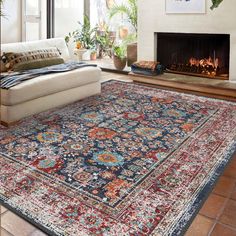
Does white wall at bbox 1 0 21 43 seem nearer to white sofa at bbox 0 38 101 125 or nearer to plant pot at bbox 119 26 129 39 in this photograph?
white sofa at bbox 0 38 101 125

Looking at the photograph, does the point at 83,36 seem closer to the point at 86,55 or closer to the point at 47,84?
the point at 86,55

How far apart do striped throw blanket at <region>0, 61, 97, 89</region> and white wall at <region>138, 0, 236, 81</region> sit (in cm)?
155

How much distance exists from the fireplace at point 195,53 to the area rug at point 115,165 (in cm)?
111

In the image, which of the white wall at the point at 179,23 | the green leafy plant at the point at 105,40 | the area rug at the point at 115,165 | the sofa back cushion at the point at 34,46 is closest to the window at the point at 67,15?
the green leafy plant at the point at 105,40

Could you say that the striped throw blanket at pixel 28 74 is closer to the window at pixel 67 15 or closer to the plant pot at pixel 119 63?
the plant pot at pixel 119 63

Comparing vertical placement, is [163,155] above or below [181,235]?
above

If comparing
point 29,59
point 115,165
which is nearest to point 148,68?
point 29,59

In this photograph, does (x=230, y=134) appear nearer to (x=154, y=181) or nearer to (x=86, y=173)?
(x=154, y=181)

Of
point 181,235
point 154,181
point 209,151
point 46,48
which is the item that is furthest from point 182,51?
point 181,235

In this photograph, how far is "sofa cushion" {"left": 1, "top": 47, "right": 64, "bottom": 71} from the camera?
379cm

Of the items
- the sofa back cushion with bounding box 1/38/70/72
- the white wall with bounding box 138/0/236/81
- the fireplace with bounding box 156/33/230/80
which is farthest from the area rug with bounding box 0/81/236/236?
the white wall with bounding box 138/0/236/81

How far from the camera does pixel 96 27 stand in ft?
22.9

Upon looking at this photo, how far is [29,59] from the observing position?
389cm

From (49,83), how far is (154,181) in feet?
5.95
